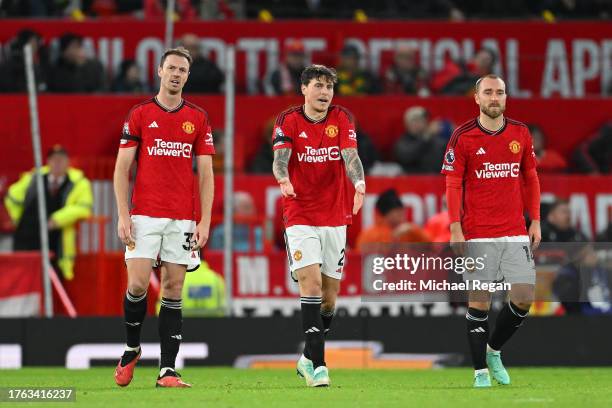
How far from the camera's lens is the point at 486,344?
424 inches

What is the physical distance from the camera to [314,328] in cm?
1059

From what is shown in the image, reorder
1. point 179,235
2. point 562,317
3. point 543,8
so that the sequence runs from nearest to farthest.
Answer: point 179,235, point 562,317, point 543,8

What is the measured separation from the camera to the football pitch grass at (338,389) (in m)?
9.33

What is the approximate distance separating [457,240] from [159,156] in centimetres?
224

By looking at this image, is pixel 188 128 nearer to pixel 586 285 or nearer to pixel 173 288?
pixel 173 288

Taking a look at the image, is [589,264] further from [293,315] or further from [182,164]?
[182,164]

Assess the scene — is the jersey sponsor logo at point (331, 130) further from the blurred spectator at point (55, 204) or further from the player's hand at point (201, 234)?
the blurred spectator at point (55, 204)

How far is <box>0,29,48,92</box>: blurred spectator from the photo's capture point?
18156 mm

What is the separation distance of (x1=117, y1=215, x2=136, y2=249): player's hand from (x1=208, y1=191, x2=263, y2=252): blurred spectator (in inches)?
211

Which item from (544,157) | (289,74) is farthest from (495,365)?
(289,74)

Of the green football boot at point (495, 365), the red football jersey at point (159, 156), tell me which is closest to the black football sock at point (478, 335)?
the green football boot at point (495, 365)

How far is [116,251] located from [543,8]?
8.69 m

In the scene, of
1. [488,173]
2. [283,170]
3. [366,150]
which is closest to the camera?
[283,170]

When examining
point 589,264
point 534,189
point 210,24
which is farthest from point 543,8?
point 534,189
